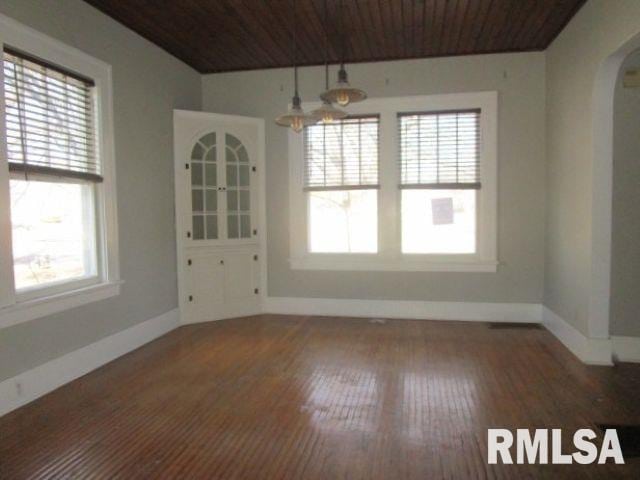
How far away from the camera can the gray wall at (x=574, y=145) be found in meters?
3.48

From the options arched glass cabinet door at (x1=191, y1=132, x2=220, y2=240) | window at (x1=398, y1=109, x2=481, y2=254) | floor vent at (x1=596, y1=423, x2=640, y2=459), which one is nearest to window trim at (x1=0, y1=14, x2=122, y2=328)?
arched glass cabinet door at (x1=191, y1=132, x2=220, y2=240)

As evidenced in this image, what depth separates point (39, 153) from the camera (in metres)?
3.30

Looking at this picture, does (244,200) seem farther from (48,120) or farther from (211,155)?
(48,120)

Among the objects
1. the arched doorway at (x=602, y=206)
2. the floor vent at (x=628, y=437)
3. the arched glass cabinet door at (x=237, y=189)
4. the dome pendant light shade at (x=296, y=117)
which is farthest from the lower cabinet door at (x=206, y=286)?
the floor vent at (x=628, y=437)

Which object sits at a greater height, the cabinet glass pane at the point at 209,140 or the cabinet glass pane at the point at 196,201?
the cabinet glass pane at the point at 209,140

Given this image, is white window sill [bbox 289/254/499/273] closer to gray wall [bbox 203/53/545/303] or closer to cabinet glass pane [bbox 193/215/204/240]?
gray wall [bbox 203/53/545/303]

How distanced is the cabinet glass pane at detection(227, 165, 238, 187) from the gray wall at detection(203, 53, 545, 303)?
1.37 ft

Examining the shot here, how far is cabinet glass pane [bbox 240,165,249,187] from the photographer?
5.50 m

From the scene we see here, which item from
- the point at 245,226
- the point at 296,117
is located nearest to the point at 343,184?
the point at 245,226

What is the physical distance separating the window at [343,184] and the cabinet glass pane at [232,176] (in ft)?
2.77

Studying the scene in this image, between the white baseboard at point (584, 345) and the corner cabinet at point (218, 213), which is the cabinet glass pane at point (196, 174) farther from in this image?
the white baseboard at point (584, 345)

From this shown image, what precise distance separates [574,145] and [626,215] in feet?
2.50

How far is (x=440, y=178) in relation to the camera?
523 centimetres

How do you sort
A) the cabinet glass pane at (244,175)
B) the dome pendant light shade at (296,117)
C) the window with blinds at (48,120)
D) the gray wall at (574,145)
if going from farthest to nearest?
1. the cabinet glass pane at (244,175)
2. the gray wall at (574,145)
3. the dome pendant light shade at (296,117)
4. the window with blinds at (48,120)
